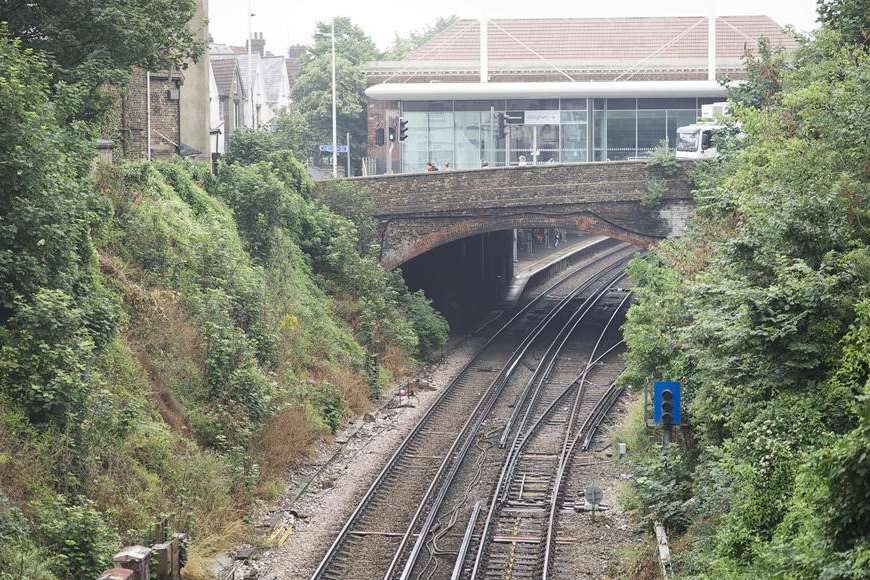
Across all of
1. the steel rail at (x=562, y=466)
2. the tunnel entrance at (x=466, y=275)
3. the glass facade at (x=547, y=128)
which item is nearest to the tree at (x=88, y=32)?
the steel rail at (x=562, y=466)

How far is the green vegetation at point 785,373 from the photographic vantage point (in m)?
10.4

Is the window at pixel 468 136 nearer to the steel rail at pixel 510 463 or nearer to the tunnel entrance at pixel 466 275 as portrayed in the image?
the tunnel entrance at pixel 466 275

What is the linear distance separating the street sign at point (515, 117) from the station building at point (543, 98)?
0.13 ft

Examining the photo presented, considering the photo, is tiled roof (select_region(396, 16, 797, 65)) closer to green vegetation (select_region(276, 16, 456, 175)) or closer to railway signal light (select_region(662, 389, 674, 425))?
green vegetation (select_region(276, 16, 456, 175))

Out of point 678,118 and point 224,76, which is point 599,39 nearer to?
point 678,118

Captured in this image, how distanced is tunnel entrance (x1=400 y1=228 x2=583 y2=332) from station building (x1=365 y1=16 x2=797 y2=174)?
3.52m

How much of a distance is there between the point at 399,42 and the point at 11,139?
9481 cm

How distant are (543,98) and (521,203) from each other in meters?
10.8

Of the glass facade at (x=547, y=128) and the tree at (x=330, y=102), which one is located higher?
the tree at (x=330, y=102)

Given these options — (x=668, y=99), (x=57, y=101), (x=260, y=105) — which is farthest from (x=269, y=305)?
(x=260, y=105)

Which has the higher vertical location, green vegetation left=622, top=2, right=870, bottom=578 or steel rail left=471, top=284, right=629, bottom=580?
green vegetation left=622, top=2, right=870, bottom=578

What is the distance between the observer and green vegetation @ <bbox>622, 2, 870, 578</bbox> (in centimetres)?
1042

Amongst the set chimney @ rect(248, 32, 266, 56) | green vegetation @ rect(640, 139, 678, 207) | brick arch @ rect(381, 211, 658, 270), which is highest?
chimney @ rect(248, 32, 266, 56)

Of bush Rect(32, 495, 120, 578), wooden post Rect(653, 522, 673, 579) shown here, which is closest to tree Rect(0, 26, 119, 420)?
bush Rect(32, 495, 120, 578)
